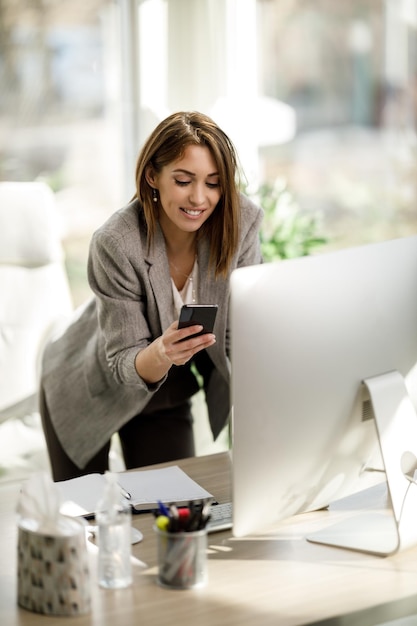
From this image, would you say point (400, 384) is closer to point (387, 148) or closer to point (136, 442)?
point (136, 442)

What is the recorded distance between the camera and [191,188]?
211 centimetres

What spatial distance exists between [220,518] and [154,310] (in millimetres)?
620

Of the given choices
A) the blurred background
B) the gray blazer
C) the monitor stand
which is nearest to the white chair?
the blurred background

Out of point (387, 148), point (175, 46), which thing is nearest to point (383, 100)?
point (387, 148)

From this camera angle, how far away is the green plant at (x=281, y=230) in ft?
11.1

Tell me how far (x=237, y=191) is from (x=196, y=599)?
3.34ft

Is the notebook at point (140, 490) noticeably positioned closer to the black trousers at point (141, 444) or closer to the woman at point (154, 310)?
the woman at point (154, 310)

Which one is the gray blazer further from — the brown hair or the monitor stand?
the monitor stand

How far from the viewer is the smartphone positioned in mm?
1755

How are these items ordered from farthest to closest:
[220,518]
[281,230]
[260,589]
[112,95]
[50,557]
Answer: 1. [112,95]
2. [281,230]
3. [220,518]
4. [260,589]
5. [50,557]

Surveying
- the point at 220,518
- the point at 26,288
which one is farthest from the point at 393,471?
the point at 26,288

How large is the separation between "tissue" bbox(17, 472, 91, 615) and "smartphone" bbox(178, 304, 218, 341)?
1.48 feet

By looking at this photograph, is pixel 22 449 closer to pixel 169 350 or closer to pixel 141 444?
pixel 141 444

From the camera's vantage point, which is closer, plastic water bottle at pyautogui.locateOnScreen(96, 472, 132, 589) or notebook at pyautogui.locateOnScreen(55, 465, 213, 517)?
plastic water bottle at pyautogui.locateOnScreen(96, 472, 132, 589)
